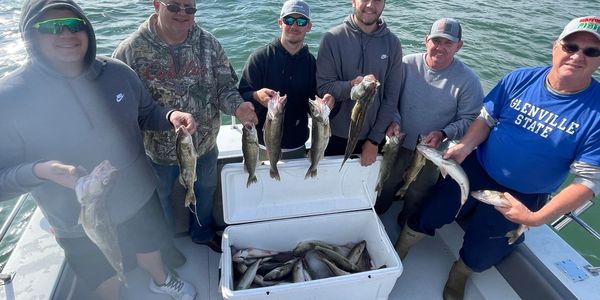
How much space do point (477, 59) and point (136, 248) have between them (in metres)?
10.1

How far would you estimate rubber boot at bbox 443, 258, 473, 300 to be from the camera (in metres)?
3.60

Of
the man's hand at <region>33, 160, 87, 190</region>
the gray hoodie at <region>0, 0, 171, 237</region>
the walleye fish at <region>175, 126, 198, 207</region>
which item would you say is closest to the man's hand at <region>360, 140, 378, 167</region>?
the walleye fish at <region>175, 126, 198, 207</region>

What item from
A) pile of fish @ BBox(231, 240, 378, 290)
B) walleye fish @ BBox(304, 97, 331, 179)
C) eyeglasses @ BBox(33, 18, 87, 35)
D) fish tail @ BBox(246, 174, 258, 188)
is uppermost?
eyeglasses @ BBox(33, 18, 87, 35)

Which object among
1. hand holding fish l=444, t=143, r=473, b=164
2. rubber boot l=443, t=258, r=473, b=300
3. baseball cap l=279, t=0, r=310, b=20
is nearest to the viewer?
hand holding fish l=444, t=143, r=473, b=164

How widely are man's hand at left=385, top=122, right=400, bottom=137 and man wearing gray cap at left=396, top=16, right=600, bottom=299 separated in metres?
0.52

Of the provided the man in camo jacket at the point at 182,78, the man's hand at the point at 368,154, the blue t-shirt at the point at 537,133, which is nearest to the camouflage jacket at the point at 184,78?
the man in camo jacket at the point at 182,78

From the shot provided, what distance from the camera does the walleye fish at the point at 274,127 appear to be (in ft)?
9.36

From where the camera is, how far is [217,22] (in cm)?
1138

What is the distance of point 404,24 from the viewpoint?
38.1 feet

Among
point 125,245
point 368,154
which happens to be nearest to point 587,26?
point 368,154

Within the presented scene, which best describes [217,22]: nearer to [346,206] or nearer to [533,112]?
[346,206]

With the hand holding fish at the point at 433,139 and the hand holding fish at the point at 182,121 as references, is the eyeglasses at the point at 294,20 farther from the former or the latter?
the hand holding fish at the point at 433,139

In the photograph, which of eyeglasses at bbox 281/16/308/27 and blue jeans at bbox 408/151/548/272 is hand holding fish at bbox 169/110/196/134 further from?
blue jeans at bbox 408/151/548/272

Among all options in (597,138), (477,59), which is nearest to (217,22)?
(477,59)
